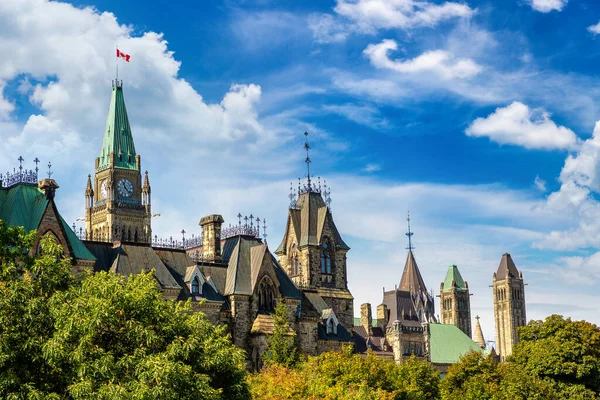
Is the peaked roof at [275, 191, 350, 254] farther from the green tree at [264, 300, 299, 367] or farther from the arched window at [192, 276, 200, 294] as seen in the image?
the arched window at [192, 276, 200, 294]

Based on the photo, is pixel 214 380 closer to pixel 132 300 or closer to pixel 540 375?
pixel 132 300

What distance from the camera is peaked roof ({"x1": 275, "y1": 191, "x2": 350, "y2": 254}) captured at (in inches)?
3674

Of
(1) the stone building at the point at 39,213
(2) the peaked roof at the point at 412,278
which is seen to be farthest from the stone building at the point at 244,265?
(2) the peaked roof at the point at 412,278

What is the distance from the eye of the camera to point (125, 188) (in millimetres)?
148500

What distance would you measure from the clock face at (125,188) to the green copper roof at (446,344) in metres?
49.5

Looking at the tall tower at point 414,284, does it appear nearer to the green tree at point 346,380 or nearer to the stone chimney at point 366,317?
the stone chimney at point 366,317

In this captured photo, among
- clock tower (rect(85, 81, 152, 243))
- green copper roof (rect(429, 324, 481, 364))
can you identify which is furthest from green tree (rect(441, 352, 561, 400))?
clock tower (rect(85, 81, 152, 243))

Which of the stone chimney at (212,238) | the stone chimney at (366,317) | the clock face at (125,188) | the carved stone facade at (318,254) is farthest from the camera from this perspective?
the clock face at (125,188)

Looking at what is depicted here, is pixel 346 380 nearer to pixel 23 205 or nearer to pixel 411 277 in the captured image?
pixel 23 205

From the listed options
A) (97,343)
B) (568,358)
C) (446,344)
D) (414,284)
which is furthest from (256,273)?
(414,284)

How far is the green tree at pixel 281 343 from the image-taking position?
72250mm

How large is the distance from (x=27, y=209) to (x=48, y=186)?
2175 mm

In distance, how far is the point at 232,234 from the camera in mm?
82500

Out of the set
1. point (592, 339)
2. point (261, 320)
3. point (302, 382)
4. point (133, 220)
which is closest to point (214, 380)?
point (302, 382)
